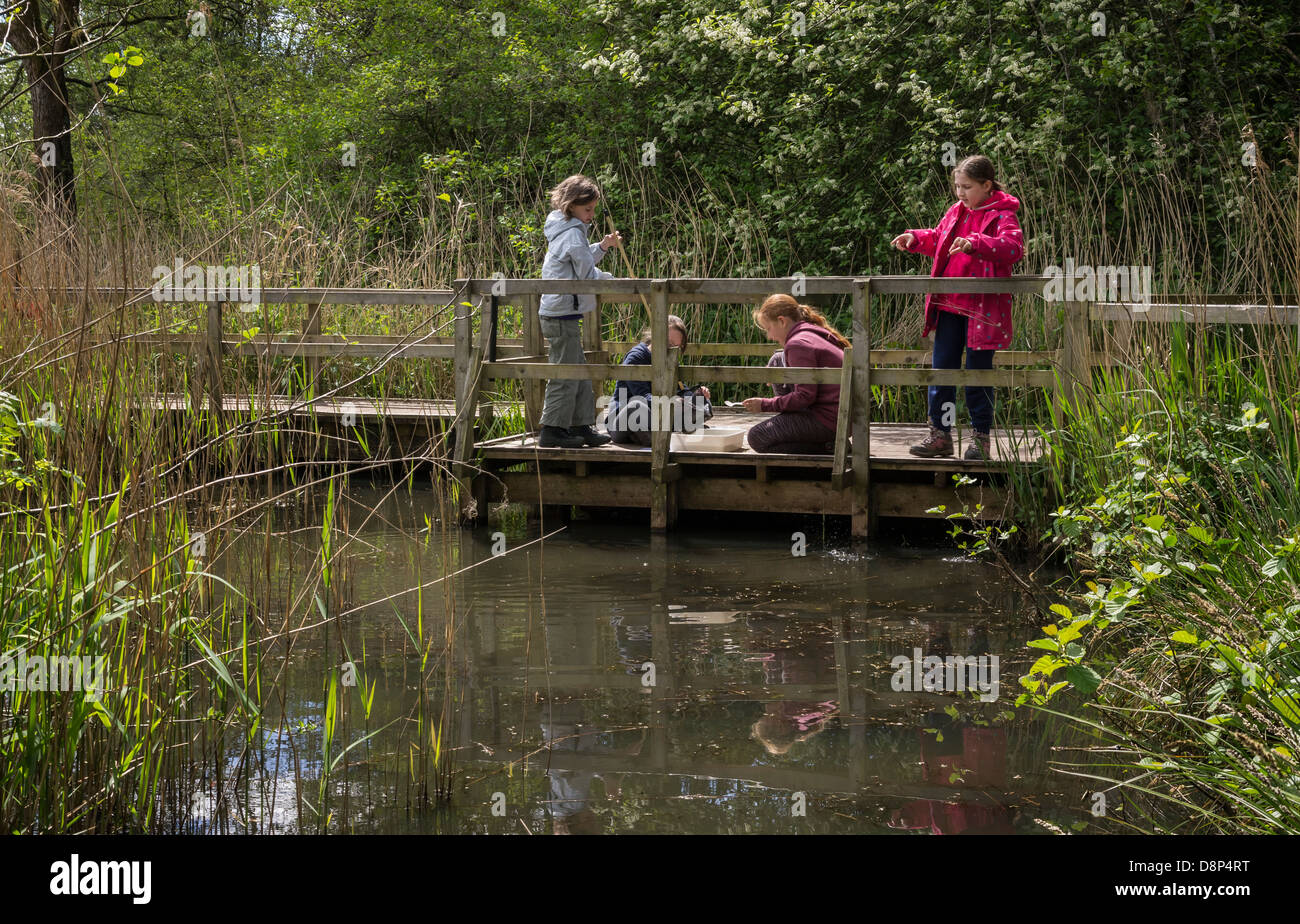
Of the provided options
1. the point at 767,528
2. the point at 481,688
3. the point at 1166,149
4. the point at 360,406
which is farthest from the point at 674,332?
the point at 1166,149

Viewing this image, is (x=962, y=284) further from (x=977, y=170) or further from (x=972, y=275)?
(x=977, y=170)

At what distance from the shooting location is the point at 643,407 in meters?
8.57

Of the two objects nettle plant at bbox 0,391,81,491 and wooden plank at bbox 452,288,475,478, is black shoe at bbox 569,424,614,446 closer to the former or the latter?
wooden plank at bbox 452,288,475,478

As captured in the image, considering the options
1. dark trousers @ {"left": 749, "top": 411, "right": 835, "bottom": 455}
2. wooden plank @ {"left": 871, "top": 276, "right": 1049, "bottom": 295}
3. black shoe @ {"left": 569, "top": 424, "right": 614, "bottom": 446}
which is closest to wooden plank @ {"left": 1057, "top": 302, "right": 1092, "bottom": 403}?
wooden plank @ {"left": 871, "top": 276, "right": 1049, "bottom": 295}

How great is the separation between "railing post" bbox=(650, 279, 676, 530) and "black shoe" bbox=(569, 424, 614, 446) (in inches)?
21.6

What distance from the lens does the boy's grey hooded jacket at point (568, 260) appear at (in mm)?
8562

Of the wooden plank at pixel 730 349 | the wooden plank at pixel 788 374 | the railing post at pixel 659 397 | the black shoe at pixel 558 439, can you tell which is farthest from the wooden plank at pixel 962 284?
the black shoe at pixel 558 439

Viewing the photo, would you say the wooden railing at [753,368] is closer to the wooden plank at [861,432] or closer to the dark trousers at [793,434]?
the wooden plank at [861,432]

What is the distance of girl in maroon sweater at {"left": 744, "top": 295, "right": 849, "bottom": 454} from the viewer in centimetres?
818

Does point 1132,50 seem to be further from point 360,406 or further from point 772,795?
point 772,795

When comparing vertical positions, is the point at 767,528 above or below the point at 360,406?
below

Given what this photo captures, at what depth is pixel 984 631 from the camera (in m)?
5.95

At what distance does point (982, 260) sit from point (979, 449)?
1.15 metres

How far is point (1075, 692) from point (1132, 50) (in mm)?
9571
